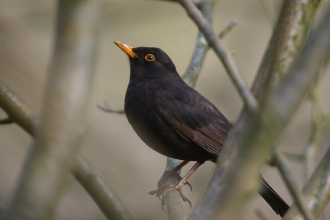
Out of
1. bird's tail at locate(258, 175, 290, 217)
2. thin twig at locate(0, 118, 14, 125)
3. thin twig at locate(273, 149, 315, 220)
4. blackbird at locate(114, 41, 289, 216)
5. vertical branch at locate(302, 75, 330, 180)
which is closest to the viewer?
thin twig at locate(273, 149, 315, 220)

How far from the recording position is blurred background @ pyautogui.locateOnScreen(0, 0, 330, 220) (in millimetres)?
2957

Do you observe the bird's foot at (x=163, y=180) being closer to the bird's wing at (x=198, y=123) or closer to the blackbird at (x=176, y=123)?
the blackbird at (x=176, y=123)

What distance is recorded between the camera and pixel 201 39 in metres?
5.19

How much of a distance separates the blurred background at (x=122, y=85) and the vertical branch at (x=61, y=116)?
0.14 metres

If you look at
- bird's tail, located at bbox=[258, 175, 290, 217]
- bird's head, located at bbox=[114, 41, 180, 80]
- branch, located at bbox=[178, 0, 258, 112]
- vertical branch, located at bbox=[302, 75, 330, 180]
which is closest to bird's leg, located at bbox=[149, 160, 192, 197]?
bird's tail, located at bbox=[258, 175, 290, 217]

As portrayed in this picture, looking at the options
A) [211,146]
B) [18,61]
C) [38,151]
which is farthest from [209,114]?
[38,151]

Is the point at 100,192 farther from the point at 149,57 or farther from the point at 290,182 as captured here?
the point at 149,57

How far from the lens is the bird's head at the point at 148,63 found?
17.2ft

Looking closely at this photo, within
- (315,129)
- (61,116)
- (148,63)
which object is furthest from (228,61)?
(315,129)

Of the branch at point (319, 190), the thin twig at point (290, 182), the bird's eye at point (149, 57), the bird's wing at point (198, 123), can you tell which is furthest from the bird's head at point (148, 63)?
the thin twig at point (290, 182)

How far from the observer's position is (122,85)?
7.40 meters

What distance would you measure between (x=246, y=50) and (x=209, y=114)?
219cm

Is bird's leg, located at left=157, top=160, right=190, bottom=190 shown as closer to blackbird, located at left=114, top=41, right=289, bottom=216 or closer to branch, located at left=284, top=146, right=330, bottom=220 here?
blackbird, located at left=114, top=41, right=289, bottom=216

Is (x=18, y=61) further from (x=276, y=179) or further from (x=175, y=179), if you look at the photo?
(x=276, y=179)
